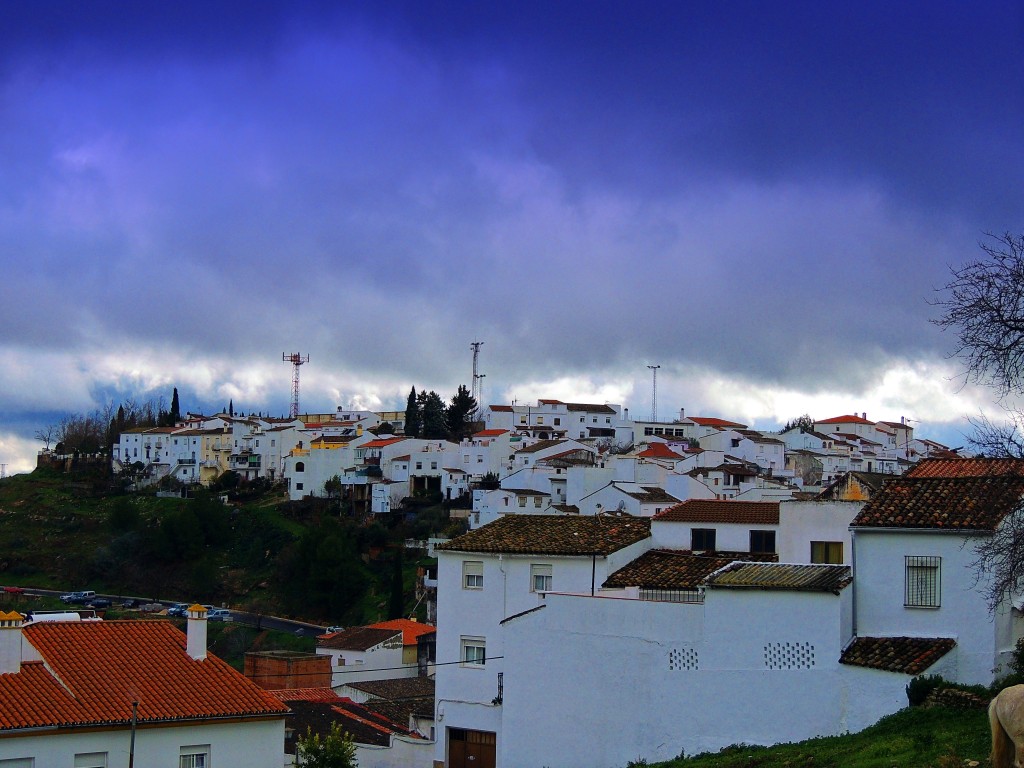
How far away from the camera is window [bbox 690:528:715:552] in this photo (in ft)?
103

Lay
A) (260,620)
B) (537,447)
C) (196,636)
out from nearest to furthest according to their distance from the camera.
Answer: (196,636), (260,620), (537,447)

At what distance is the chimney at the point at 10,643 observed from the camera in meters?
21.8

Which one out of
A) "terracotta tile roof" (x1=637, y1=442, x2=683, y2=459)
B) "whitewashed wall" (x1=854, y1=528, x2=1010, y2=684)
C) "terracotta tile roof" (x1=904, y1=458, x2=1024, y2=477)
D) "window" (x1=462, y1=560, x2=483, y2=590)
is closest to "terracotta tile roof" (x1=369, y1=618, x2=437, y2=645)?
"window" (x1=462, y1=560, x2=483, y2=590)

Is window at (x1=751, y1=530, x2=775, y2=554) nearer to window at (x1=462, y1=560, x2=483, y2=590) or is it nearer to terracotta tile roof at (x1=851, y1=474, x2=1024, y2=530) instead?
window at (x1=462, y1=560, x2=483, y2=590)

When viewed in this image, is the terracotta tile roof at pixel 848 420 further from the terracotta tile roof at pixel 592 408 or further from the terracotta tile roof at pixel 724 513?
the terracotta tile roof at pixel 724 513

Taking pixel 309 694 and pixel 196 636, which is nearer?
pixel 196 636

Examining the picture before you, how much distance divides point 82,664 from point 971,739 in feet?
50.1

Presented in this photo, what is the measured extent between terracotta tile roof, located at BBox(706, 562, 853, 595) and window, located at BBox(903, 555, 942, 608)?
3.34 feet

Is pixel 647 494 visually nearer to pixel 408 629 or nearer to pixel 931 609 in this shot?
pixel 408 629

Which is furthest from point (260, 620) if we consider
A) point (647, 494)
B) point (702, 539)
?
point (702, 539)

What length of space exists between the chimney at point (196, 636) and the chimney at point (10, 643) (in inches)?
135

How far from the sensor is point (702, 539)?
103 feet

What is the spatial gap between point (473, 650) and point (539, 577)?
2523 millimetres

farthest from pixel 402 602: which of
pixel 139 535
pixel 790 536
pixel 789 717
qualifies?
Result: pixel 789 717
